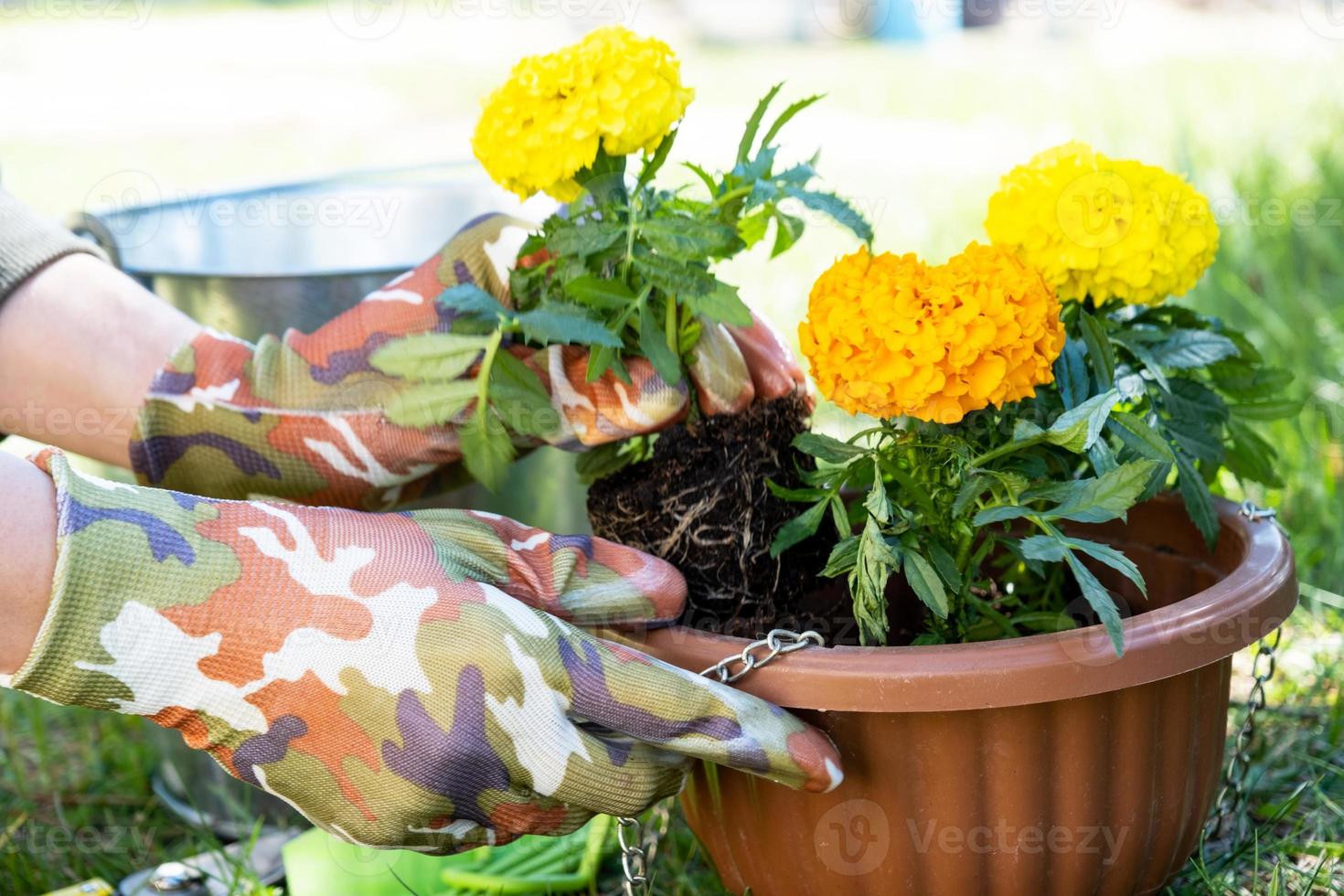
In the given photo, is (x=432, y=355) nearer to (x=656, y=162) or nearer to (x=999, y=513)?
(x=656, y=162)

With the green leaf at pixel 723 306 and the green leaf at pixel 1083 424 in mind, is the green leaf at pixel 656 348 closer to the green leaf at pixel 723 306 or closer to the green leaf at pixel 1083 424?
the green leaf at pixel 723 306

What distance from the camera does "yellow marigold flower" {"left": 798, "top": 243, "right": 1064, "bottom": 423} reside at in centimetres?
110

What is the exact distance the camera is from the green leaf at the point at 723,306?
120 centimetres

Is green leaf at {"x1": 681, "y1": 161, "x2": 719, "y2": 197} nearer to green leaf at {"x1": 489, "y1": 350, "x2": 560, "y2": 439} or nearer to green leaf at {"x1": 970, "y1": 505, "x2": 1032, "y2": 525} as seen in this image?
green leaf at {"x1": 489, "y1": 350, "x2": 560, "y2": 439}

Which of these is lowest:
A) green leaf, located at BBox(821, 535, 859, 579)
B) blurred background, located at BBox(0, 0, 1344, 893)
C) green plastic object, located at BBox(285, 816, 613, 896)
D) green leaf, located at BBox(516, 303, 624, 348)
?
blurred background, located at BBox(0, 0, 1344, 893)

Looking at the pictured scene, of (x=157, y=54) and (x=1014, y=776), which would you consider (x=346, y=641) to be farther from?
(x=157, y=54)

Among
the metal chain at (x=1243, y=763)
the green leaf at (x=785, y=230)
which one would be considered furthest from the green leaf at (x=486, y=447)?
the metal chain at (x=1243, y=763)

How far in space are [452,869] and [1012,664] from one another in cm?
77

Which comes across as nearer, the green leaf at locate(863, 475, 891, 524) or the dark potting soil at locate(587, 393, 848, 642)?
the green leaf at locate(863, 475, 891, 524)

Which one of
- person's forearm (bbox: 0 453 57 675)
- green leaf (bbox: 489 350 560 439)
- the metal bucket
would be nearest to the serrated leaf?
green leaf (bbox: 489 350 560 439)

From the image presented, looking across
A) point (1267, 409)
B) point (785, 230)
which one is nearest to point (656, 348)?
point (785, 230)

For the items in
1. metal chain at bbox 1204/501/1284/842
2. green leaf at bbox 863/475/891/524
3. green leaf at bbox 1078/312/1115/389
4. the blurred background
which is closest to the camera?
green leaf at bbox 863/475/891/524

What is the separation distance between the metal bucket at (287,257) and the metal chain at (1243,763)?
905mm

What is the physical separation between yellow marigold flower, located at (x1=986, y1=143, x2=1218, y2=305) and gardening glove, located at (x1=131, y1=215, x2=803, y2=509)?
32 cm
